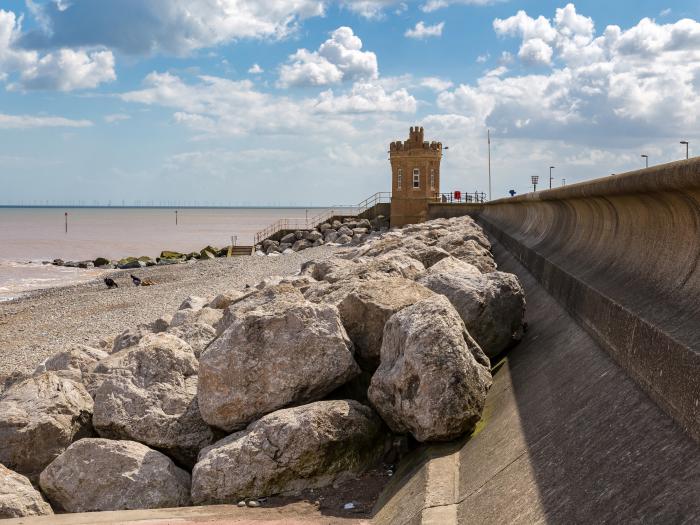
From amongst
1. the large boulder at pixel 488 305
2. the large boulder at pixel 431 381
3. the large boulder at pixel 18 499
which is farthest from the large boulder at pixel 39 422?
the large boulder at pixel 488 305

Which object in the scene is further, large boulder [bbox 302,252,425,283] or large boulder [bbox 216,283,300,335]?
large boulder [bbox 302,252,425,283]

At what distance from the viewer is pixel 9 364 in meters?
13.9

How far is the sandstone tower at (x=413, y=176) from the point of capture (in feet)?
144

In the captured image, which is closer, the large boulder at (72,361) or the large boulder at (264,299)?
the large boulder at (264,299)

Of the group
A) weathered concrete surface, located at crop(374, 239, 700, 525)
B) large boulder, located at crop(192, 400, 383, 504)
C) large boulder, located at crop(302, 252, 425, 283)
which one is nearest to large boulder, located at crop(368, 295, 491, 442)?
weathered concrete surface, located at crop(374, 239, 700, 525)

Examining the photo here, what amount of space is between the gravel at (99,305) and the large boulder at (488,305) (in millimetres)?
6942

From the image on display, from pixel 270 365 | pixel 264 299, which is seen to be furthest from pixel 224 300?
pixel 270 365

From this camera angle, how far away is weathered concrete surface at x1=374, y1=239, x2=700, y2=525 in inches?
102

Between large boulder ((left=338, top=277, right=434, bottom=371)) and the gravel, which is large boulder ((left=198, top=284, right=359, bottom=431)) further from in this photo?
the gravel

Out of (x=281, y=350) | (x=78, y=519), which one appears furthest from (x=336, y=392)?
(x=78, y=519)

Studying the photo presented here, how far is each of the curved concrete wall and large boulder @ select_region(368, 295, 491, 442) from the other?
81 cm

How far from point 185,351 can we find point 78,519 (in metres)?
2.01

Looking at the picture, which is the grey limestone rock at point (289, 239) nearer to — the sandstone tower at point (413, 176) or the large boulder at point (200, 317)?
the sandstone tower at point (413, 176)

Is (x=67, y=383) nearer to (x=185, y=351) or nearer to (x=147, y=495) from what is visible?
(x=185, y=351)
